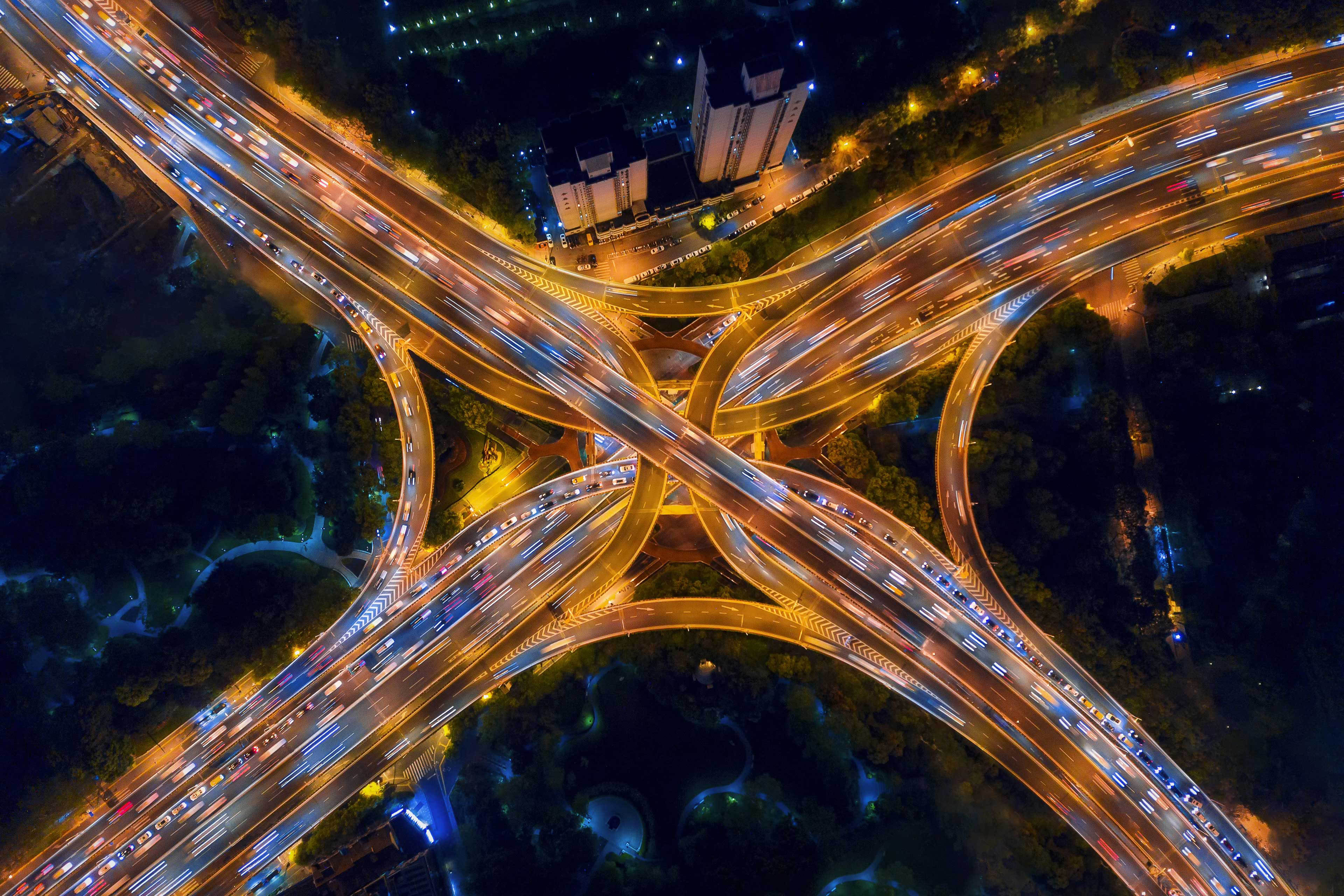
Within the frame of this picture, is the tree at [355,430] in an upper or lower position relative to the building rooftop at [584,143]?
lower

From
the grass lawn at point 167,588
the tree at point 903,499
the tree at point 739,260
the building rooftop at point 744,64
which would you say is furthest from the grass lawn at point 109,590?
the tree at point 903,499

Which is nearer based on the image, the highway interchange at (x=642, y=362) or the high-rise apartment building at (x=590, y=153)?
the high-rise apartment building at (x=590, y=153)

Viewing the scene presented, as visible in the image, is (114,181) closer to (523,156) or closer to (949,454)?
(523,156)

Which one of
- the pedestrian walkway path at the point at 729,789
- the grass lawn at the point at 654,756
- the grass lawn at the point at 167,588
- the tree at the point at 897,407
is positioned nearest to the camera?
the pedestrian walkway path at the point at 729,789

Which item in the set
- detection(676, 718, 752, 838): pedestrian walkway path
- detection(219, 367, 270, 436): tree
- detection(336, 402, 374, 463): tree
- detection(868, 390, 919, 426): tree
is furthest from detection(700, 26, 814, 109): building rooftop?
detection(676, 718, 752, 838): pedestrian walkway path

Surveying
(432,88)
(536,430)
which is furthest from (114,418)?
(432,88)

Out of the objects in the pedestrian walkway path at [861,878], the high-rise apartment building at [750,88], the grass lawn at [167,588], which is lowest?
the grass lawn at [167,588]

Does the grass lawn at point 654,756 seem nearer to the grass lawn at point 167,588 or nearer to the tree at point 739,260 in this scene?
the grass lawn at point 167,588

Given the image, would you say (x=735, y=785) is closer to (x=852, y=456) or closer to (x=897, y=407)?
(x=852, y=456)
